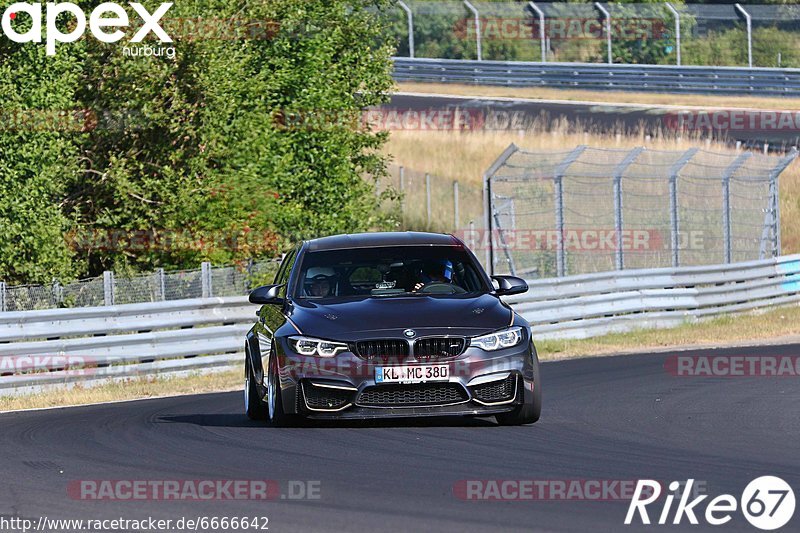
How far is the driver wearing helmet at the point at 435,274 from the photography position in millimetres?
11672

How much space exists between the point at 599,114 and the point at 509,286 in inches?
1359

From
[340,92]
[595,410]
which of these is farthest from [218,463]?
[340,92]

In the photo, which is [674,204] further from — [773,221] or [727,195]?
[773,221]

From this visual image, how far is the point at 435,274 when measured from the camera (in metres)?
11.7

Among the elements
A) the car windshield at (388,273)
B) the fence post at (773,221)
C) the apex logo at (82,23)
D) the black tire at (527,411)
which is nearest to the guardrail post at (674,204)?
the fence post at (773,221)

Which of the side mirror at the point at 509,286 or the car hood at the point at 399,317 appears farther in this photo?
the side mirror at the point at 509,286

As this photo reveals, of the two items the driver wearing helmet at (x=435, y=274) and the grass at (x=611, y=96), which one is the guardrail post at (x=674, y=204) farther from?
the grass at (x=611, y=96)

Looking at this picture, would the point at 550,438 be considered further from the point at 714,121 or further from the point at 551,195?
the point at 714,121

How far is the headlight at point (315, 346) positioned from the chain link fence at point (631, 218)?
11.2 meters

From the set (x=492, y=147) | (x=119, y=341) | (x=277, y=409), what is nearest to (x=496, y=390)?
(x=277, y=409)

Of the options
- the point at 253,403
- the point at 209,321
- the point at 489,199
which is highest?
the point at 253,403

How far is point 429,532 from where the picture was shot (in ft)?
22.1

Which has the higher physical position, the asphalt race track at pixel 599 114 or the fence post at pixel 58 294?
the fence post at pixel 58 294

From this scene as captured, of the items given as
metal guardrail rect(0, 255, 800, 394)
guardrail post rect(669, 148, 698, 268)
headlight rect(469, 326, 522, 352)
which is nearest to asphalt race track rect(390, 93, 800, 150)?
guardrail post rect(669, 148, 698, 268)
